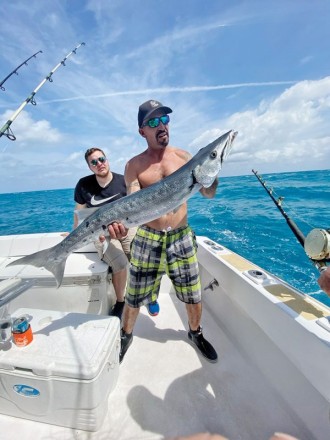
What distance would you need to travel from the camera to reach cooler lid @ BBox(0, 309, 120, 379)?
5.53 feet

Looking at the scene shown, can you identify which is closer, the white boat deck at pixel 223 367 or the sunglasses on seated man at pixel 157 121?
the white boat deck at pixel 223 367

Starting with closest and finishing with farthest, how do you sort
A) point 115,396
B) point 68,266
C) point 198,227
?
point 115,396
point 68,266
point 198,227

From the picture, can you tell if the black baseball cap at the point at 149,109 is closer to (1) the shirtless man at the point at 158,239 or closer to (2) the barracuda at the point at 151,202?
(1) the shirtless man at the point at 158,239

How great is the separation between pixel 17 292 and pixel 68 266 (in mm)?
1298

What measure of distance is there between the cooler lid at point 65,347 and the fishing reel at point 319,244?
1.66m

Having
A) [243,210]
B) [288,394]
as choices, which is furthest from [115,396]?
[243,210]

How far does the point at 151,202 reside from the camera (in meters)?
2.22

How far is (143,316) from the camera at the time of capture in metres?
3.56

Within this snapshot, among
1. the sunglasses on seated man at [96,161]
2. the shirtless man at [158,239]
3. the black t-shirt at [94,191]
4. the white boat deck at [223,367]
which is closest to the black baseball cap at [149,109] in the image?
the shirtless man at [158,239]

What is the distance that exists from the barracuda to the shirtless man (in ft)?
0.56

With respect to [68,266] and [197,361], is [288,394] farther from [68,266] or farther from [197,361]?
[68,266]

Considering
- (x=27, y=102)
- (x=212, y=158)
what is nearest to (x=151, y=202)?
(x=212, y=158)

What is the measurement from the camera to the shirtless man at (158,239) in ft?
7.98

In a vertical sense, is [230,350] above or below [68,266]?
below
